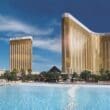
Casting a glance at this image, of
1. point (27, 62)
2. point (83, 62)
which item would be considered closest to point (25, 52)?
point (27, 62)

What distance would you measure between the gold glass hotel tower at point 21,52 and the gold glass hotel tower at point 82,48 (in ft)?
119

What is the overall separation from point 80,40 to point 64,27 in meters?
7.76

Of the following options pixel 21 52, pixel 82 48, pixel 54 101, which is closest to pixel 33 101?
pixel 54 101

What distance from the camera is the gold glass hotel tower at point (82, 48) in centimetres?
12369

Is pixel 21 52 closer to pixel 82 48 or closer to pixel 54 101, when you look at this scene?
pixel 82 48

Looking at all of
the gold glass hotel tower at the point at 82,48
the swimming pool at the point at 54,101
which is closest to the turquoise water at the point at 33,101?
the swimming pool at the point at 54,101

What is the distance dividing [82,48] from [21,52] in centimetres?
3962

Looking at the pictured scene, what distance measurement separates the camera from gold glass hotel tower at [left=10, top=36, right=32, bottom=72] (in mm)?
163000

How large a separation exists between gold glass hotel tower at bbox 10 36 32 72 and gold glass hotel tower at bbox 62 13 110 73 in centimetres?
3623

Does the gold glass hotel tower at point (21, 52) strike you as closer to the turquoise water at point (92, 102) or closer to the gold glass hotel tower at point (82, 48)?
the gold glass hotel tower at point (82, 48)

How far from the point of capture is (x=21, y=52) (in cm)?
16425

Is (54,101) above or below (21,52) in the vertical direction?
below

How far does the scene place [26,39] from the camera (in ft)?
545

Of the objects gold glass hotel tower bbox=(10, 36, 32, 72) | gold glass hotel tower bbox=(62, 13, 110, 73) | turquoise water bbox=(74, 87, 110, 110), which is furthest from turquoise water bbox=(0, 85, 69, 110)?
gold glass hotel tower bbox=(10, 36, 32, 72)
